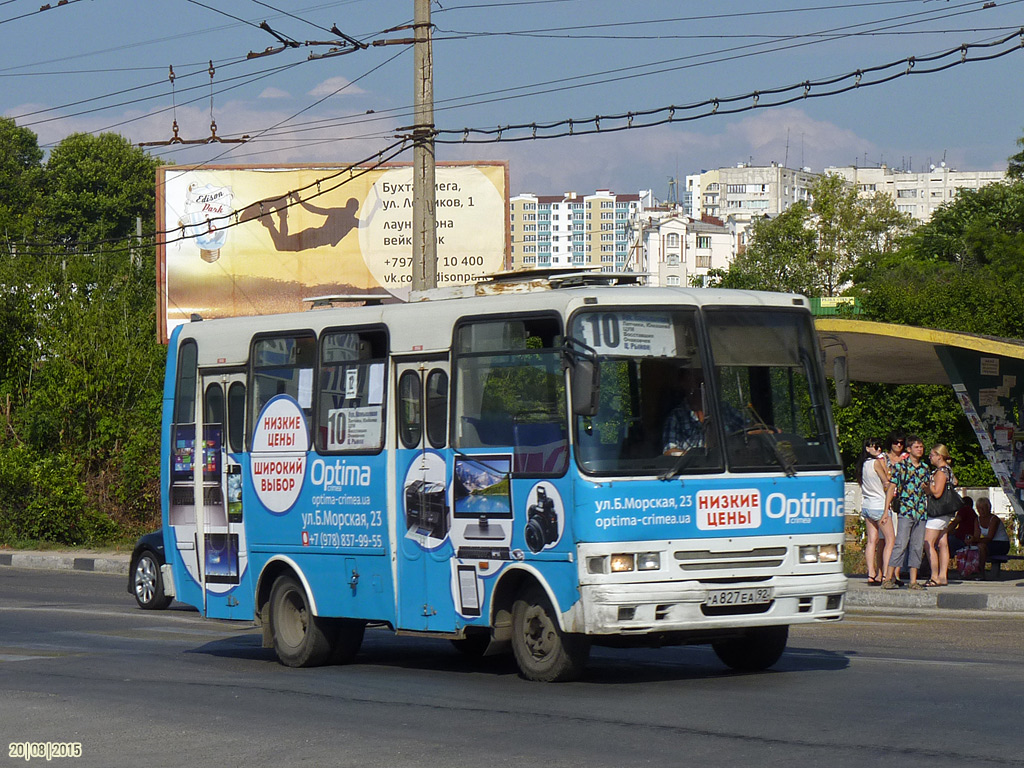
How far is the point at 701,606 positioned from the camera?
986 cm

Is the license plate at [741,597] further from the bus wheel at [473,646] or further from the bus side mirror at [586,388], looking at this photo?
the bus wheel at [473,646]

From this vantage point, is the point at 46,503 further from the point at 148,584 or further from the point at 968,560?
the point at 968,560

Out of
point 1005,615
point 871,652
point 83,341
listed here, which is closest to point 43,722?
point 871,652

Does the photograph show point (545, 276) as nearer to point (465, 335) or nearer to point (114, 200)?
point (465, 335)

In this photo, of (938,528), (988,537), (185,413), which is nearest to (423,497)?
(185,413)

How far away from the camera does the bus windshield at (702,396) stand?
9.85m

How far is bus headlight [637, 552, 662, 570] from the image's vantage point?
32.1 feet

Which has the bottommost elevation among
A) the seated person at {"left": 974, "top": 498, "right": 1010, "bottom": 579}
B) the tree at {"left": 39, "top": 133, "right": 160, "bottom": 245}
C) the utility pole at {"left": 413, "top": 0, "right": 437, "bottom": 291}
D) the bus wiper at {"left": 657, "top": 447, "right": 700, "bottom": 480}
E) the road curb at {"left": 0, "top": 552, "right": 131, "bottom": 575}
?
the road curb at {"left": 0, "top": 552, "right": 131, "bottom": 575}

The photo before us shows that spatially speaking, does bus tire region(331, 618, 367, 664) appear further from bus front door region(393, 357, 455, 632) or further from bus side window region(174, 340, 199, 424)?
bus side window region(174, 340, 199, 424)

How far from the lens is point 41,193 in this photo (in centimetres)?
8600

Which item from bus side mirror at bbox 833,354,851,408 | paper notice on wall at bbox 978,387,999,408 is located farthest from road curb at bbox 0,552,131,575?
bus side mirror at bbox 833,354,851,408

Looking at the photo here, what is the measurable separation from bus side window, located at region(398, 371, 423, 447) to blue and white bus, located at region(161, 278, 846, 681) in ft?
0.05

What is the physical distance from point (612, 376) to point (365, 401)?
2.40m
